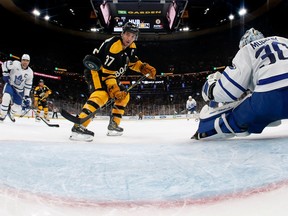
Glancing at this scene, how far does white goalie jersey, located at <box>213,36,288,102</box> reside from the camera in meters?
1.50

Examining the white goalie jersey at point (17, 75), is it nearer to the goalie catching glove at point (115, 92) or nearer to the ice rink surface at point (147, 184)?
the goalie catching glove at point (115, 92)

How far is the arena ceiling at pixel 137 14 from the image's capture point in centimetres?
829

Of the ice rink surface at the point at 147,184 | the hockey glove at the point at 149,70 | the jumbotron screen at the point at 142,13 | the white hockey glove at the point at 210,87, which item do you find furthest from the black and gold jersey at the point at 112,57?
the jumbotron screen at the point at 142,13

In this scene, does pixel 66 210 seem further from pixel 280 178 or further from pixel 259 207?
pixel 280 178

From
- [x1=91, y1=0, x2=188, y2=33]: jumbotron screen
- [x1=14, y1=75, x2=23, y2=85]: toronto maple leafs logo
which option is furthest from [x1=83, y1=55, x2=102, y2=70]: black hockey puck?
[x1=91, y1=0, x2=188, y2=33]: jumbotron screen

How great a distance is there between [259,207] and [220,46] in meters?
18.7

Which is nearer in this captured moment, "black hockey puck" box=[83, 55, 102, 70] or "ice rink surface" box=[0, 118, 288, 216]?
"ice rink surface" box=[0, 118, 288, 216]

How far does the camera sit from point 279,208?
0.67 metres

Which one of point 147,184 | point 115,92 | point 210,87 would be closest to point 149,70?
point 115,92

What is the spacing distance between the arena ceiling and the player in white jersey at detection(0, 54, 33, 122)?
3.98 metres

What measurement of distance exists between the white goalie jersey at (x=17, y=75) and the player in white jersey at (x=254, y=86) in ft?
13.6

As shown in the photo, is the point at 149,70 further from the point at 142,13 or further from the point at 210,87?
the point at 142,13

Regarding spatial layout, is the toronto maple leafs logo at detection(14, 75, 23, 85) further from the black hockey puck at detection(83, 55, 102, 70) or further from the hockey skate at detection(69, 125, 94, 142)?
the hockey skate at detection(69, 125, 94, 142)

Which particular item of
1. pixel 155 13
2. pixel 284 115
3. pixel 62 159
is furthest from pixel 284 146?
pixel 155 13
